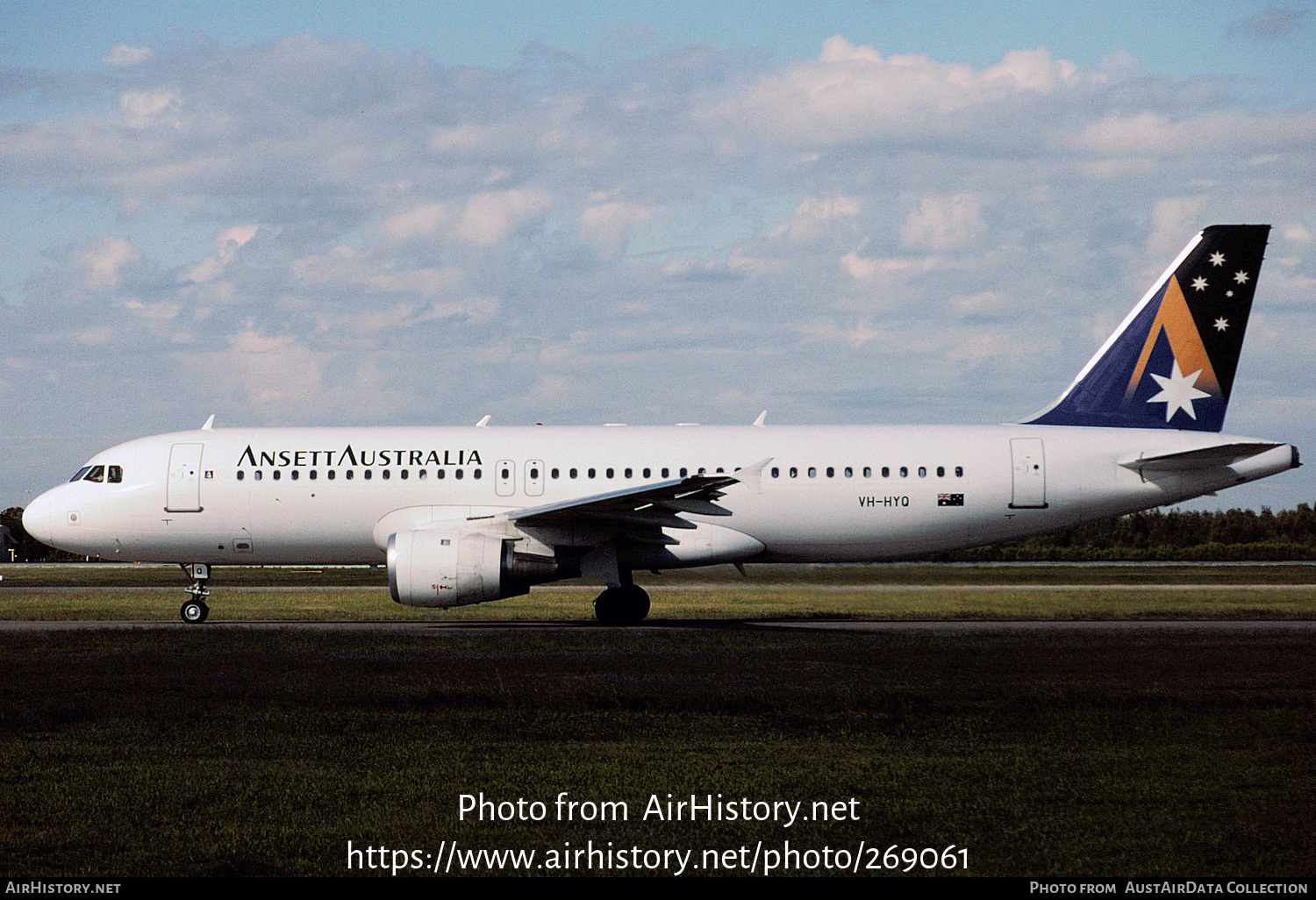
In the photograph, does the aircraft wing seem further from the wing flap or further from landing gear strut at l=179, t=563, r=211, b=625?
landing gear strut at l=179, t=563, r=211, b=625

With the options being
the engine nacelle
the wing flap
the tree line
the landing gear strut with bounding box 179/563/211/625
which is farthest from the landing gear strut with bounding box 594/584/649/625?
the tree line

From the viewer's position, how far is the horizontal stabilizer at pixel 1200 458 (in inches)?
967

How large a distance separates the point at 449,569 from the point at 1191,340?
1483 cm

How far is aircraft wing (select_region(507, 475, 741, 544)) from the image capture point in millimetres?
22906

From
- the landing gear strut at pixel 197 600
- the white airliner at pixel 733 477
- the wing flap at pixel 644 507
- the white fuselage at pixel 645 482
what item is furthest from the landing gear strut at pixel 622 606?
the landing gear strut at pixel 197 600

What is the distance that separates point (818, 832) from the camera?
806 centimetres

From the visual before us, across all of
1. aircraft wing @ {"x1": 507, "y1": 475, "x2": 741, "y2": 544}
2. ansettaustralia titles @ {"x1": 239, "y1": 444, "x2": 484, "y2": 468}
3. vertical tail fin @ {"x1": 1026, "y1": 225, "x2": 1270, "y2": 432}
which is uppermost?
vertical tail fin @ {"x1": 1026, "y1": 225, "x2": 1270, "y2": 432}

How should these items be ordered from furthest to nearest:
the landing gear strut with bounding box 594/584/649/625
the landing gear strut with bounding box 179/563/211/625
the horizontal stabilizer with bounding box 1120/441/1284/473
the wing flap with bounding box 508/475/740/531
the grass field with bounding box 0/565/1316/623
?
1. the grass field with bounding box 0/565/1316/623
2. the landing gear strut with bounding box 179/563/211/625
3. the landing gear strut with bounding box 594/584/649/625
4. the horizontal stabilizer with bounding box 1120/441/1284/473
5. the wing flap with bounding box 508/475/740/531

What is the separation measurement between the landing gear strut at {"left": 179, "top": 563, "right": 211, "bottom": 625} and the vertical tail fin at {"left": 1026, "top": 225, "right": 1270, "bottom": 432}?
668 inches

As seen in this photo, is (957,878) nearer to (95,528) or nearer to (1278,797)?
(1278,797)

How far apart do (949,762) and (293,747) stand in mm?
5162

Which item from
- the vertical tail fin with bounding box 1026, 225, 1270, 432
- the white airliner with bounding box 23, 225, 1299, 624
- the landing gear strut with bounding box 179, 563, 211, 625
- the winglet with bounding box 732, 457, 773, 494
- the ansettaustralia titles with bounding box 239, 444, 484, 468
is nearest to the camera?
the landing gear strut with bounding box 179, 563, 211, 625

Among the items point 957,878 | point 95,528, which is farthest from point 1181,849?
point 95,528

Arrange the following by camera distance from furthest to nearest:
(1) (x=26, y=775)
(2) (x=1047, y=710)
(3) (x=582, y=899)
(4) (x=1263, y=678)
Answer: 1. (4) (x=1263, y=678)
2. (2) (x=1047, y=710)
3. (1) (x=26, y=775)
4. (3) (x=582, y=899)
